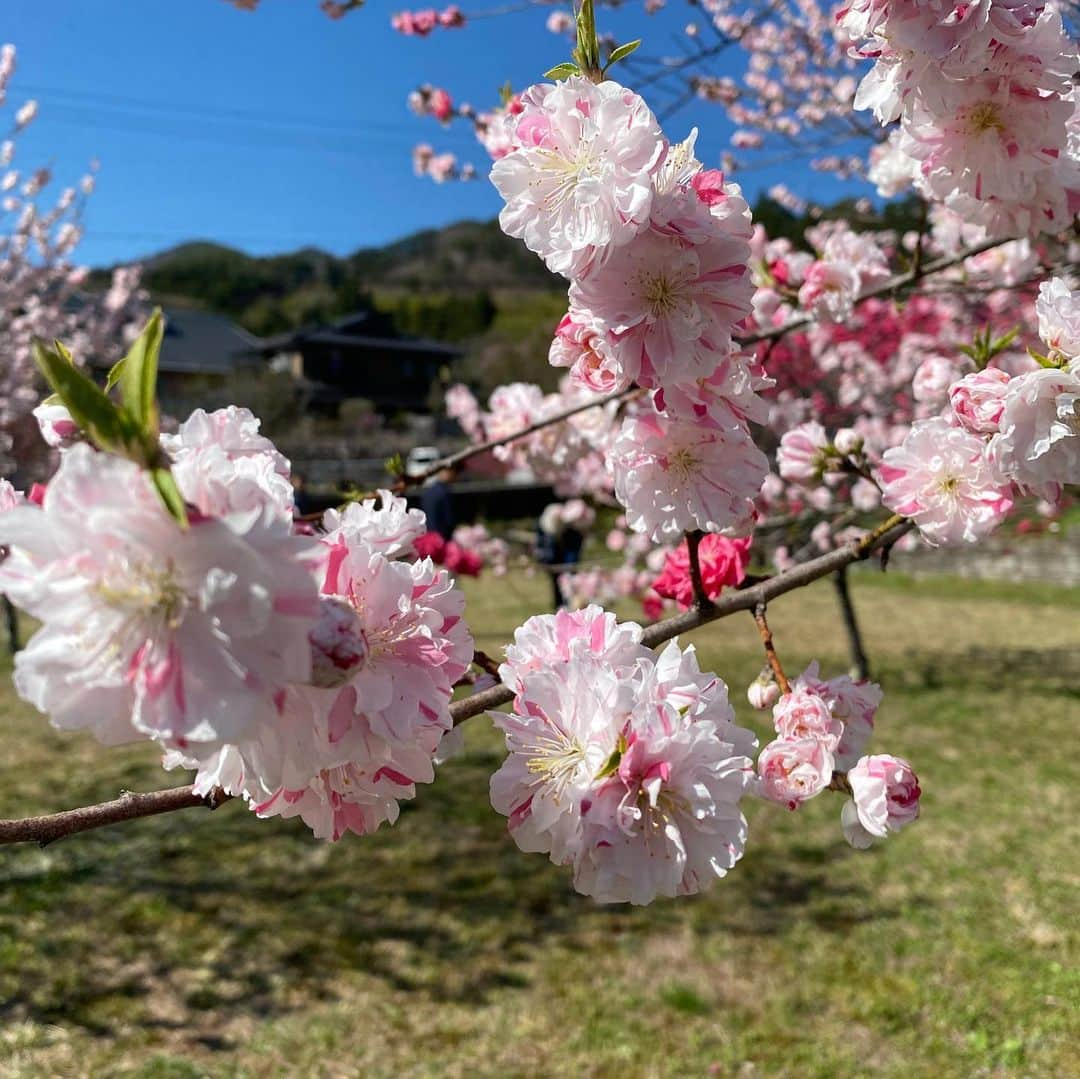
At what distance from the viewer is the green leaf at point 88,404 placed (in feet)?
1.65

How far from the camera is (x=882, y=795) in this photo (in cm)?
108

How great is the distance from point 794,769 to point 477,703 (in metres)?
0.42

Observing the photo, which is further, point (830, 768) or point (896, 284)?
point (896, 284)

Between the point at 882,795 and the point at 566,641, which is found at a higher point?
the point at 566,641

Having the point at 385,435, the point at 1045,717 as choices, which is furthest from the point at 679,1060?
the point at 385,435

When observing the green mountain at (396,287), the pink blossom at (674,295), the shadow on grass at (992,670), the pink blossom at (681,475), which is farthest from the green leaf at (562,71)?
the green mountain at (396,287)

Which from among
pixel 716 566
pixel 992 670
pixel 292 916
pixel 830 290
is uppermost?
pixel 830 290

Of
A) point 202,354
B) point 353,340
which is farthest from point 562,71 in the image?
point 353,340

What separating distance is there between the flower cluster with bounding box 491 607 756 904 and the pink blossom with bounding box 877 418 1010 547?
58 cm

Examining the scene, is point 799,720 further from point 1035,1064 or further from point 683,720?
point 1035,1064

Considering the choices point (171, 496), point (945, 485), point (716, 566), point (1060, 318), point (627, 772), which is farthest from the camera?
point (716, 566)

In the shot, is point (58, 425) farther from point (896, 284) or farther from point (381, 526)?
point (896, 284)

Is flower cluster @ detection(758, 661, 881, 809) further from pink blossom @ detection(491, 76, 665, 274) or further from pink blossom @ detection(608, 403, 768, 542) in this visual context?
pink blossom @ detection(491, 76, 665, 274)

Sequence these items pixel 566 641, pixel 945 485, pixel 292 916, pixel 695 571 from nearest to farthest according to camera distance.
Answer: pixel 566 641 → pixel 695 571 → pixel 945 485 → pixel 292 916
